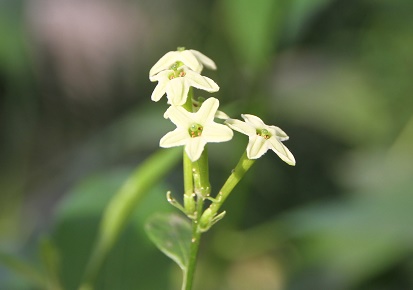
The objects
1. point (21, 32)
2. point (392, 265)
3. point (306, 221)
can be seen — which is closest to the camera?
point (306, 221)

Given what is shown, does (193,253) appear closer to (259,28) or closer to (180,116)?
(180,116)

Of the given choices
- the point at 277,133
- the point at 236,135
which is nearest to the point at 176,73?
the point at 277,133

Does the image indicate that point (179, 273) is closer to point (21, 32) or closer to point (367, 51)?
point (21, 32)

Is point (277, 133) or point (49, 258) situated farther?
point (49, 258)

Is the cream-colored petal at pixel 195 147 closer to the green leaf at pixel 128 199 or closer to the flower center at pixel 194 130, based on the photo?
the flower center at pixel 194 130

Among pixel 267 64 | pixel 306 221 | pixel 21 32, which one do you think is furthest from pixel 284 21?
pixel 21 32

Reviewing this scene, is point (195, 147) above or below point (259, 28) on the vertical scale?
below

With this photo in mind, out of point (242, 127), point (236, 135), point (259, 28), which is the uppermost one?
point (259, 28)

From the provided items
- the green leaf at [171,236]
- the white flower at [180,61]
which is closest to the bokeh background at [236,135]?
the green leaf at [171,236]
